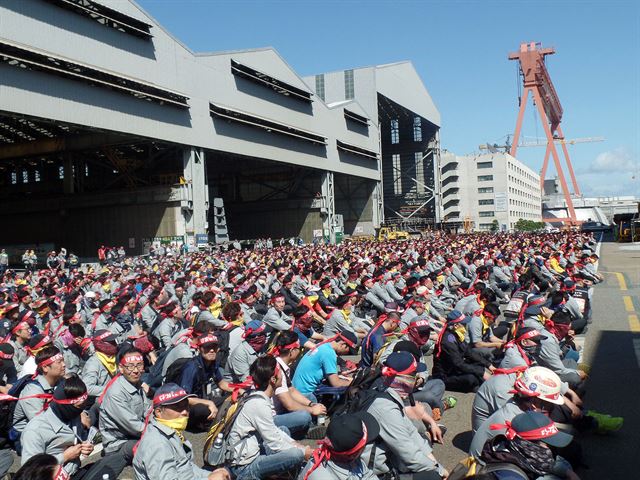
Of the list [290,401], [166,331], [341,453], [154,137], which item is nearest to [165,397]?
[341,453]

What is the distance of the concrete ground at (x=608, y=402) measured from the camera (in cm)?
534

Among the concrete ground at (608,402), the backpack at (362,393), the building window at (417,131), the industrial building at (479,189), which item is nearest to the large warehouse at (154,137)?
the building window at (417,131)

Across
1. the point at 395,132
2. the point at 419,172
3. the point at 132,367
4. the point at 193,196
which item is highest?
the point at 395,132

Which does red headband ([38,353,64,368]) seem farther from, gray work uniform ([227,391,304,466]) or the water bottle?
gray work uniform ([227,391,304,466])

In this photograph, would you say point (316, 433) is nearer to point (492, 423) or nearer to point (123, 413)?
point (123, 413)

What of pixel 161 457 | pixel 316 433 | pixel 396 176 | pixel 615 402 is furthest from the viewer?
pixel 396 176

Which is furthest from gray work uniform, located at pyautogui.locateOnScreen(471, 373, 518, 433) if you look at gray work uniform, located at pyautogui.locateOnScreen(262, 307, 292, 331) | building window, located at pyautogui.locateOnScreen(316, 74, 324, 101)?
building window, located at pyautogui.locateOnScreen(316, 74, 324, 101)

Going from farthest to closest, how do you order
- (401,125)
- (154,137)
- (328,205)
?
(401,125)
(328,205)
(154,137)

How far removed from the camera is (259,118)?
40.8 m

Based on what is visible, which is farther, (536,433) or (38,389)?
(38,389)

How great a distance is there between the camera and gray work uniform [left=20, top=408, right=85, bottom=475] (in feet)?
14.2

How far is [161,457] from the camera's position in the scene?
379 cm

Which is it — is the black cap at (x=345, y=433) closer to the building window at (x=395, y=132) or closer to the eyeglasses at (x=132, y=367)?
the eyeglasses at (x=132, y=367)

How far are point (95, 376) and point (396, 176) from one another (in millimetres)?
73708
